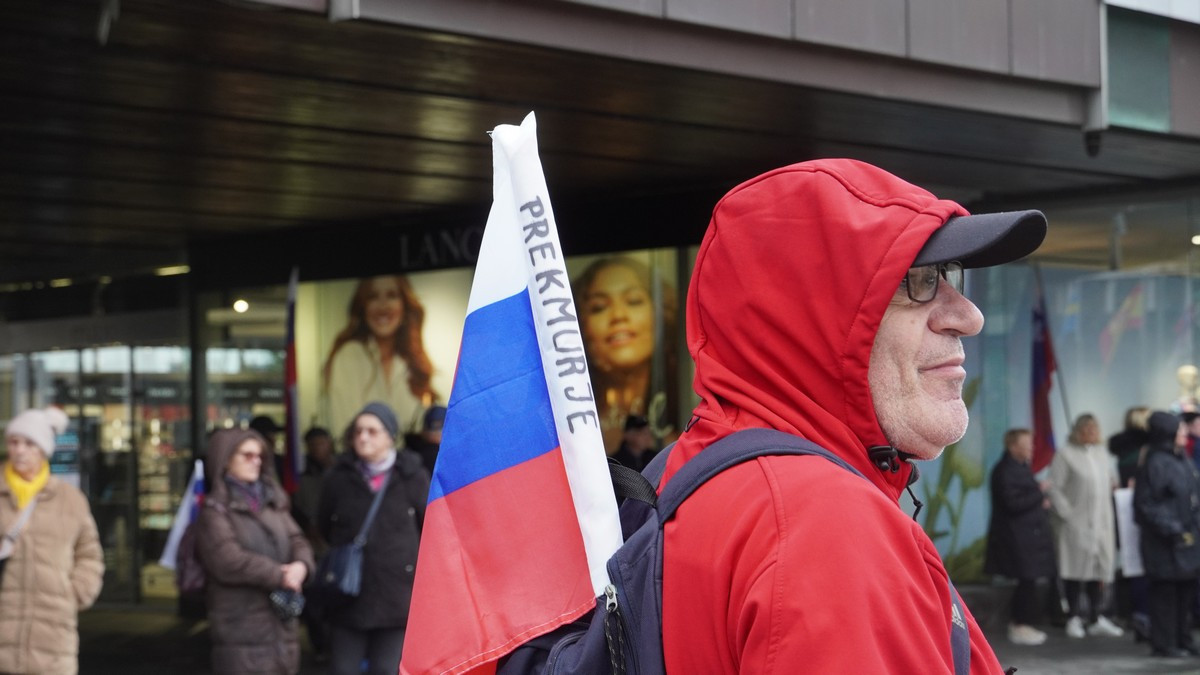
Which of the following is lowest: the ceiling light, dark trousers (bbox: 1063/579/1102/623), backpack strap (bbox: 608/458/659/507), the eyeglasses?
dark trousers (bbox: 1063/579/1102/623)

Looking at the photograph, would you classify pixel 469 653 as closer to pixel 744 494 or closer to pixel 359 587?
pixel 744 494

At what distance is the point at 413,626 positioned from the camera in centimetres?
210

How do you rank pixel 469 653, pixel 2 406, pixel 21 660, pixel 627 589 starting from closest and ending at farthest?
1. pixel 627 589
2. pixel 469 653
3. pixel 21 660
4. pixel 2 406

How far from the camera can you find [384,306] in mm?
15414

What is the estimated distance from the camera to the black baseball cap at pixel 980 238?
175 centimetres

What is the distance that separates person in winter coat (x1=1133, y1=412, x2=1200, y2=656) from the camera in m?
11.8

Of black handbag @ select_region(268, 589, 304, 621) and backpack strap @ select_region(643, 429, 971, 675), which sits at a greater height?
backpack strap @ select_region(643, 429, 971, 675)

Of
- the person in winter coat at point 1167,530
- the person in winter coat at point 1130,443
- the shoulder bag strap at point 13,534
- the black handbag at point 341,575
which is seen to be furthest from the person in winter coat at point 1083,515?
the shoulder bag strap at point 13,534

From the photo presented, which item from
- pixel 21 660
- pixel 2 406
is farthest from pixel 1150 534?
pixel 2 406

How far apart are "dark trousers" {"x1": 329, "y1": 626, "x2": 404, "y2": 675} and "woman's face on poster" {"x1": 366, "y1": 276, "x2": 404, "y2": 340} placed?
25.4ft

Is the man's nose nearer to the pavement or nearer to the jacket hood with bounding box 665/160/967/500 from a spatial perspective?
the jacket hood with bounding box 665/160/967/500

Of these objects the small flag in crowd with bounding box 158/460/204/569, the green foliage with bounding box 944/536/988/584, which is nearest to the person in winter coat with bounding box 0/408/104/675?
the small flag in crowd with bounding box 158/460/204/569

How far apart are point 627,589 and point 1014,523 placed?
38.4 ft

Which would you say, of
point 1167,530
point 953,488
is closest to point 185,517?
point 953,488
